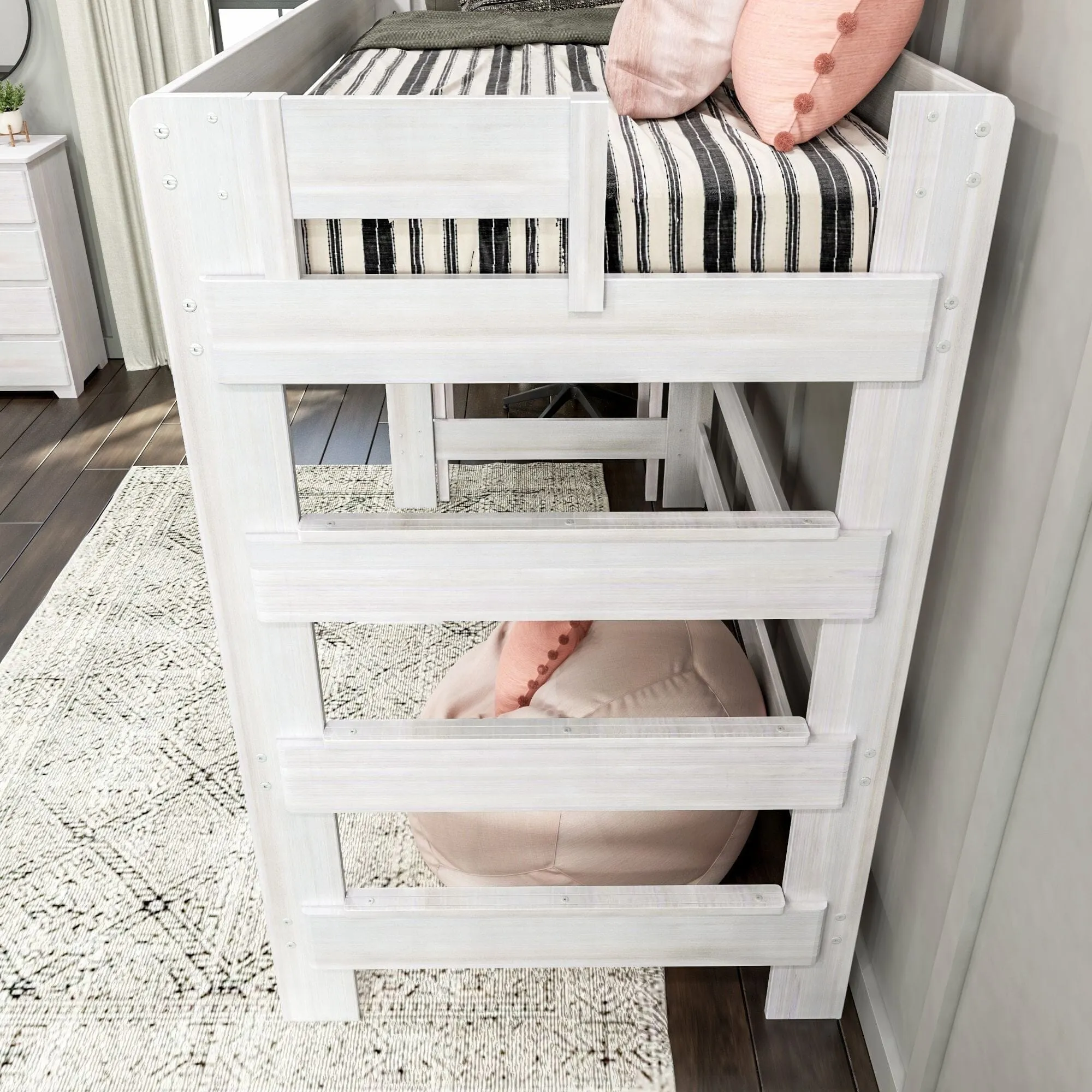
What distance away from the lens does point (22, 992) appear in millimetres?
1536

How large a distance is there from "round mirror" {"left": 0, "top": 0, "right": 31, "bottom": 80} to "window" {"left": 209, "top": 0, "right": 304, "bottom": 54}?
0.57 m

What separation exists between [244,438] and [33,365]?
268cm

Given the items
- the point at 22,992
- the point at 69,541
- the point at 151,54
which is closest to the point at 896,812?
the point at 22,992

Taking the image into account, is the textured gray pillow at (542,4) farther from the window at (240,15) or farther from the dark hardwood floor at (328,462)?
the window at (240,15)

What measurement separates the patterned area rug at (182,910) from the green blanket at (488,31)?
1149 millimetres

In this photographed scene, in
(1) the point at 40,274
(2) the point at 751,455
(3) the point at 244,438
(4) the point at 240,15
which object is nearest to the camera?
(3) the point at 244,438

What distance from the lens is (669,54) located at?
115 cm

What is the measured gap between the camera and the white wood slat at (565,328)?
0.99m

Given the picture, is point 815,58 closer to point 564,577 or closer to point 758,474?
point 564,577

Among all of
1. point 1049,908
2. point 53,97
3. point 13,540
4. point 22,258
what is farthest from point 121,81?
point 1049,908

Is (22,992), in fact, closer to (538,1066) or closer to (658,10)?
(538,1066)

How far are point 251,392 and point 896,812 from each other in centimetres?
99

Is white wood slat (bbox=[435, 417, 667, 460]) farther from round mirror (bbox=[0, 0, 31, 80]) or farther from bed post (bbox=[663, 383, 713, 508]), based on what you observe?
round mirror (bbox=[0, 0, 31, 80])

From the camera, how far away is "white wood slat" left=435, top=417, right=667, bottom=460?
8.62 feet
